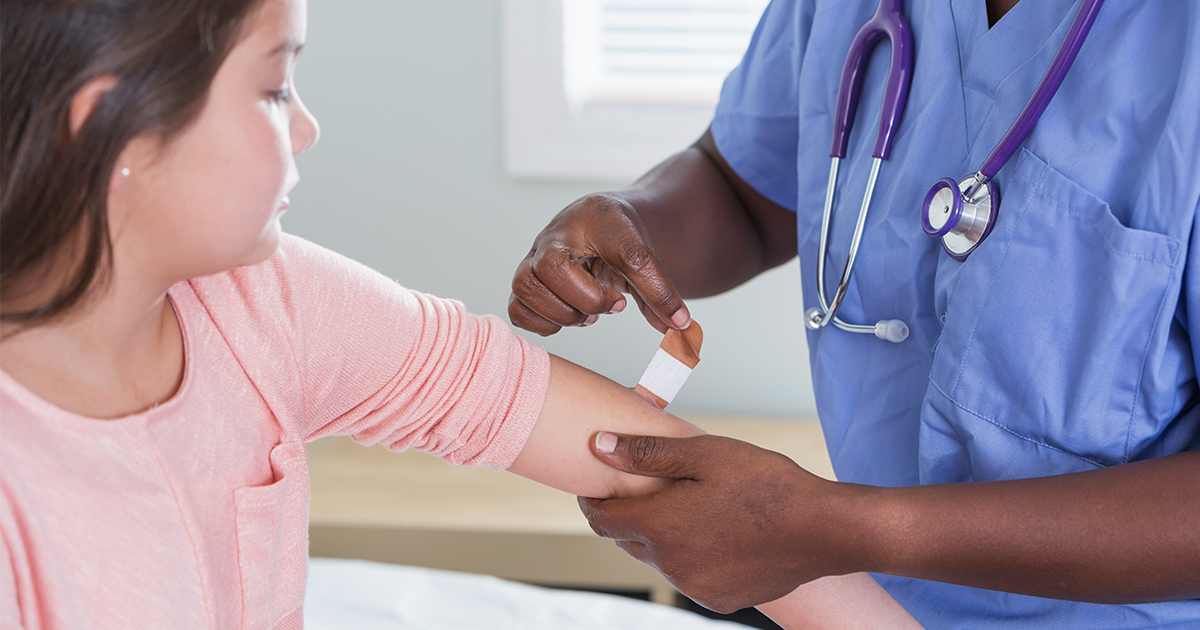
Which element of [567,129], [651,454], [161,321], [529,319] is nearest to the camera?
[161,321]

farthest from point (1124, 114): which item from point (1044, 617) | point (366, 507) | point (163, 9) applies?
point (366, 507)

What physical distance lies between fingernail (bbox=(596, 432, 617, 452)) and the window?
3.46 feet

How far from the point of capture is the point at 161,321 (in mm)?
687

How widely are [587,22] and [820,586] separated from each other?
4.29 ft

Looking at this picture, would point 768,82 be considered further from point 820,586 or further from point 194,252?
point 194,252

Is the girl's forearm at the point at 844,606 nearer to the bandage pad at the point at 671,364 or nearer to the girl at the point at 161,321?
the bandage pad at the point at 671,364

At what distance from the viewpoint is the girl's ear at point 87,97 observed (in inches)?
21.6

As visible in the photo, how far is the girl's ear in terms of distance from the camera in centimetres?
55

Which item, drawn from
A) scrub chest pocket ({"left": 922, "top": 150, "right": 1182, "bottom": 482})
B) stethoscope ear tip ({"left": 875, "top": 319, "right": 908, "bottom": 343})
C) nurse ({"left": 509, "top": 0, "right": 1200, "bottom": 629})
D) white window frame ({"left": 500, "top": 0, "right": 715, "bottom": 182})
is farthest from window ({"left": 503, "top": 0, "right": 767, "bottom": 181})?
scrub chest pocket ({"left": 922, "top": 150, "right": 1182, "bottom": 482})

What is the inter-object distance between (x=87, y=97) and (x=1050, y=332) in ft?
2.18

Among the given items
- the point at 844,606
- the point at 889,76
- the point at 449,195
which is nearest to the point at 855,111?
the point at 889,76

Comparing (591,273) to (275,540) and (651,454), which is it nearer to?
(651,454)

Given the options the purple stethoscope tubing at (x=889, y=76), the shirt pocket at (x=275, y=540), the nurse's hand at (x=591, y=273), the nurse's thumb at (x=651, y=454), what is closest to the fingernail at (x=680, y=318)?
the nurse's hand at (x=591, y=273)

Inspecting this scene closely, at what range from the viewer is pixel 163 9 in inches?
22.1
